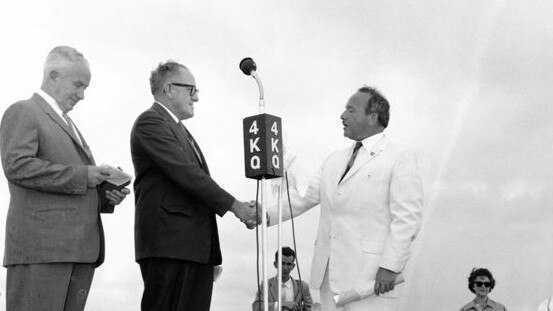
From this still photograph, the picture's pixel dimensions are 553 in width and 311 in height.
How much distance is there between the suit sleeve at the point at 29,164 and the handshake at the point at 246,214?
0.97 m

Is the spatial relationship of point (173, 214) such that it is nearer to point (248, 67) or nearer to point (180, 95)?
point (180, 95)

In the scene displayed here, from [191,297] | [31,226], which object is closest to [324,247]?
[191,297]

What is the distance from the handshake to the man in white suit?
66 centimetres

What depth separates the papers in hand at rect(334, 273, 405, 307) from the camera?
452 cm

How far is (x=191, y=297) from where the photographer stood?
4.07 m

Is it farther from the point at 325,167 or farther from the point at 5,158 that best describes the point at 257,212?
the point at 5,158

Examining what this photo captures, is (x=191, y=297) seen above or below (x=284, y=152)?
below

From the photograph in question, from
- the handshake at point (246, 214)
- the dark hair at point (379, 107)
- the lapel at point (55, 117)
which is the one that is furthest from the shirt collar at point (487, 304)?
the lapel at point (55, 117)

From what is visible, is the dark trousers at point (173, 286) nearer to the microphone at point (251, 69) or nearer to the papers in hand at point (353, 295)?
the papers in hand at point (353, 295)

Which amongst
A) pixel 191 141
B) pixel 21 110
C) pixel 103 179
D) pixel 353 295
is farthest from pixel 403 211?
pixel 21 110

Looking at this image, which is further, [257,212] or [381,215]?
[381,215]

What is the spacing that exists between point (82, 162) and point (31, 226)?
0.51 meters

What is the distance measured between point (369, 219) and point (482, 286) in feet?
17.6

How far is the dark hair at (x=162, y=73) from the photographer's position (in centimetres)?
456
